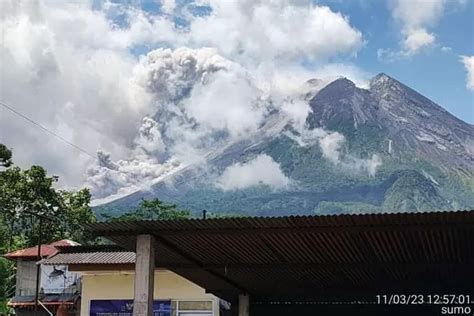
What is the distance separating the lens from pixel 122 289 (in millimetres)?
19016

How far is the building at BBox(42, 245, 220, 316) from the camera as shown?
18641 mm

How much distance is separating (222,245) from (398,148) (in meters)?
183

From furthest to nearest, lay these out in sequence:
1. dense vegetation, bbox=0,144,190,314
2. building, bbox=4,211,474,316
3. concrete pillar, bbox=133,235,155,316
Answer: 1. dense vegetation, bbox=0,144,190,314
2. concrete pillar, bbox=133,235,155,316
3. building, bbox=4,211,474,316

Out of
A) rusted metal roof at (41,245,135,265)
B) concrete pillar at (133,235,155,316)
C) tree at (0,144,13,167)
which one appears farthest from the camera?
tree at (0,144,13,167)

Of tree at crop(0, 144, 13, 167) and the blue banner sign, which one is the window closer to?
the blue banner sign

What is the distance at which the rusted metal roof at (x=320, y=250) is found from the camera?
10477mm

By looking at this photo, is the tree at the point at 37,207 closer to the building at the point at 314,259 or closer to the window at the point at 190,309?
the window at the point at 190,309

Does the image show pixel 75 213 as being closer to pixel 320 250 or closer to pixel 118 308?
pixel 118 308

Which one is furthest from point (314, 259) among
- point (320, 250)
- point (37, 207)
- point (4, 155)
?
point (37, 207)

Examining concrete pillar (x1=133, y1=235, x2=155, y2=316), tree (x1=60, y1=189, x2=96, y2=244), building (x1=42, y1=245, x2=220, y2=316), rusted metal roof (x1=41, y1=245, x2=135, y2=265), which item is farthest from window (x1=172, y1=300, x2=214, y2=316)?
tree (x1=60, y1=189, x2=96, y2=244)

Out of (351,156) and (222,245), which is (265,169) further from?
(222,245)

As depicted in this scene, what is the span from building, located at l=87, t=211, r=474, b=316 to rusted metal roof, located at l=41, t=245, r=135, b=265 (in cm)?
256

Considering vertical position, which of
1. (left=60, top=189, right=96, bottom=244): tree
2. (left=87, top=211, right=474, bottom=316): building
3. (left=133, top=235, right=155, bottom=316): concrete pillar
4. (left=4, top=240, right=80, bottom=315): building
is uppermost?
(left=60, top=189, right=96, bottom=244): tree

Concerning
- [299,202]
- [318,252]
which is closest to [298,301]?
[318,252]
